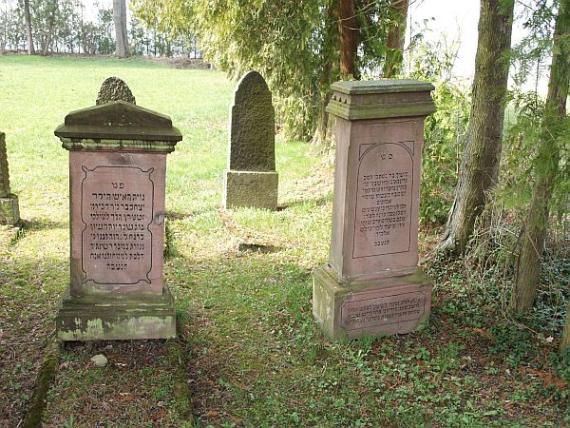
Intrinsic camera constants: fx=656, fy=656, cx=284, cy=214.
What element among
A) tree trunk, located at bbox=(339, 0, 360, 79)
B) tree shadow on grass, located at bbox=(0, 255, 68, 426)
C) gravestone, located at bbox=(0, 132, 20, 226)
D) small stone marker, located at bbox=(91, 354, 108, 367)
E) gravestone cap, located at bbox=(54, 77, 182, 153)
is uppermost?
tree trunk, located at bbox=(339, 0, 360, 79)

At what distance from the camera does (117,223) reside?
16.0 feet

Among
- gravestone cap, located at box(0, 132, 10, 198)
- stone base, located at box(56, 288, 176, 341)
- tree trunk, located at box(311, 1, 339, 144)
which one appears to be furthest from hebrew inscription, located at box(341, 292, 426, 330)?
tree trunk, located at box(311, 1, 339, 144)

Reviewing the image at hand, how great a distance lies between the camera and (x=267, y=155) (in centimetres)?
988

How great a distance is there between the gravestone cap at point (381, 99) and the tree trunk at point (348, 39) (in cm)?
767

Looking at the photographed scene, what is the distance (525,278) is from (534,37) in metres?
2.07

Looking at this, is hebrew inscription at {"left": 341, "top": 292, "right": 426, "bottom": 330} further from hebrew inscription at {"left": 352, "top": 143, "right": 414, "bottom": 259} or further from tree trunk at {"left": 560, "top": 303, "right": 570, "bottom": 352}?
tree trunk at {"left": 560, "top": 303, "right": 570, "bottom": 352}

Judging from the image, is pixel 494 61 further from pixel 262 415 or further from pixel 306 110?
pixel 306 110

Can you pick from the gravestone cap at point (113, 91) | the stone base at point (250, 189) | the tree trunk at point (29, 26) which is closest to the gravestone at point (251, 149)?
the stone base at point (250, 189)

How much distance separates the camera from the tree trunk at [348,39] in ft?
42.0

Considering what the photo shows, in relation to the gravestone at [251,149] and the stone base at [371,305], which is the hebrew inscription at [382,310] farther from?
the gravestone at [251,149]

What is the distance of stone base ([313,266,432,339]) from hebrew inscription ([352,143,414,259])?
28cm

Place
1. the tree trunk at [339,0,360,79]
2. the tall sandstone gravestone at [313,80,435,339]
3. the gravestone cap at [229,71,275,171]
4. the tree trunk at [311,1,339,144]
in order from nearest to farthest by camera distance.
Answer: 1. the tall sandstone gravestone at [313,80,435,339]
2. the gravestone cap at [229,71,275,171]
3. the tree trunk at [339,0,360,79]
4. the tree trunk at [311,1,339,144]

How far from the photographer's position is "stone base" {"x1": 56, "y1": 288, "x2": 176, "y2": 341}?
16.0 ft

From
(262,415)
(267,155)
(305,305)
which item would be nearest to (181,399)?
(262,415)
